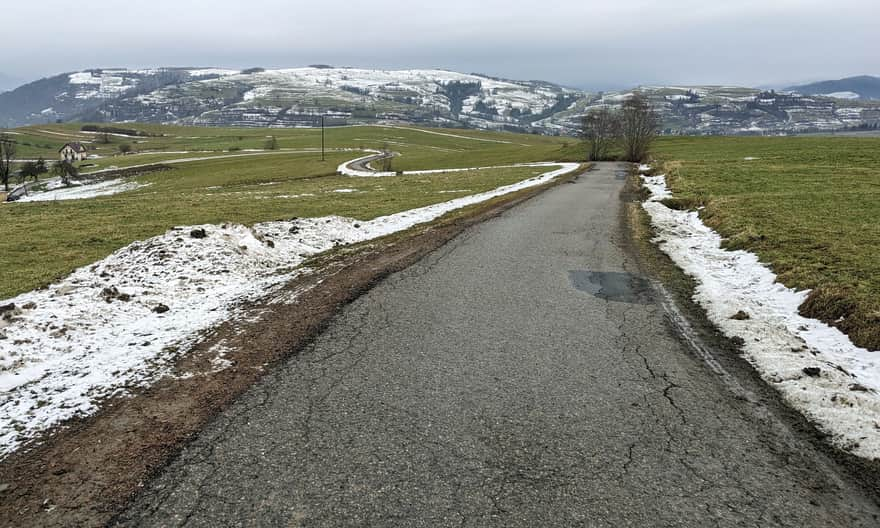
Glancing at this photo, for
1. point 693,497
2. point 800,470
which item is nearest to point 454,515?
point 693,497

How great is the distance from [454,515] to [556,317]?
223 inches

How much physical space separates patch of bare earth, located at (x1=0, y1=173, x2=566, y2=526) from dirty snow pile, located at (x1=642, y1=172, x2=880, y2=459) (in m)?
7.14

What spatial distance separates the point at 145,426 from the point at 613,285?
9.70 metres

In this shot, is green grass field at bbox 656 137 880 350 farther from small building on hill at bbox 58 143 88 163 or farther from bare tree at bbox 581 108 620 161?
small building on hill at bbox 58 143 88 163

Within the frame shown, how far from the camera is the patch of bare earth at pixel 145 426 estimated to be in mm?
4344

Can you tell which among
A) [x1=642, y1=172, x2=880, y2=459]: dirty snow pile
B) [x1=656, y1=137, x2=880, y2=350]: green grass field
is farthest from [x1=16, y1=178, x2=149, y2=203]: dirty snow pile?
[x1=642, y1=172, x2=880, y2=459]: dirty snow pile

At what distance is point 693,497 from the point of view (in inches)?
177

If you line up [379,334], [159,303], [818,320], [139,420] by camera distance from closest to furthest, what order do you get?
[139,420] → [379,334] → [818,320] → [159,303]

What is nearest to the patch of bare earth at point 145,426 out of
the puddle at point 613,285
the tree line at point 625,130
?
the puddle at point 613,285

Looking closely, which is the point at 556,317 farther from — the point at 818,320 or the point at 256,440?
the point at 256,440

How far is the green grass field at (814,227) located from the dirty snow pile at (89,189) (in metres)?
70.8

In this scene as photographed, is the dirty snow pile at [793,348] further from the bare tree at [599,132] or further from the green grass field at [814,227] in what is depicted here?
the bare tree at [599,132]

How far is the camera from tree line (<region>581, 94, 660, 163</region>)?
2968 inches

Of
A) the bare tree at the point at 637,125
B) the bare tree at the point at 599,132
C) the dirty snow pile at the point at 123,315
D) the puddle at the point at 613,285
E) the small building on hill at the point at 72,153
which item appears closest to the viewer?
the dirty snow pile at the point at 123,315
